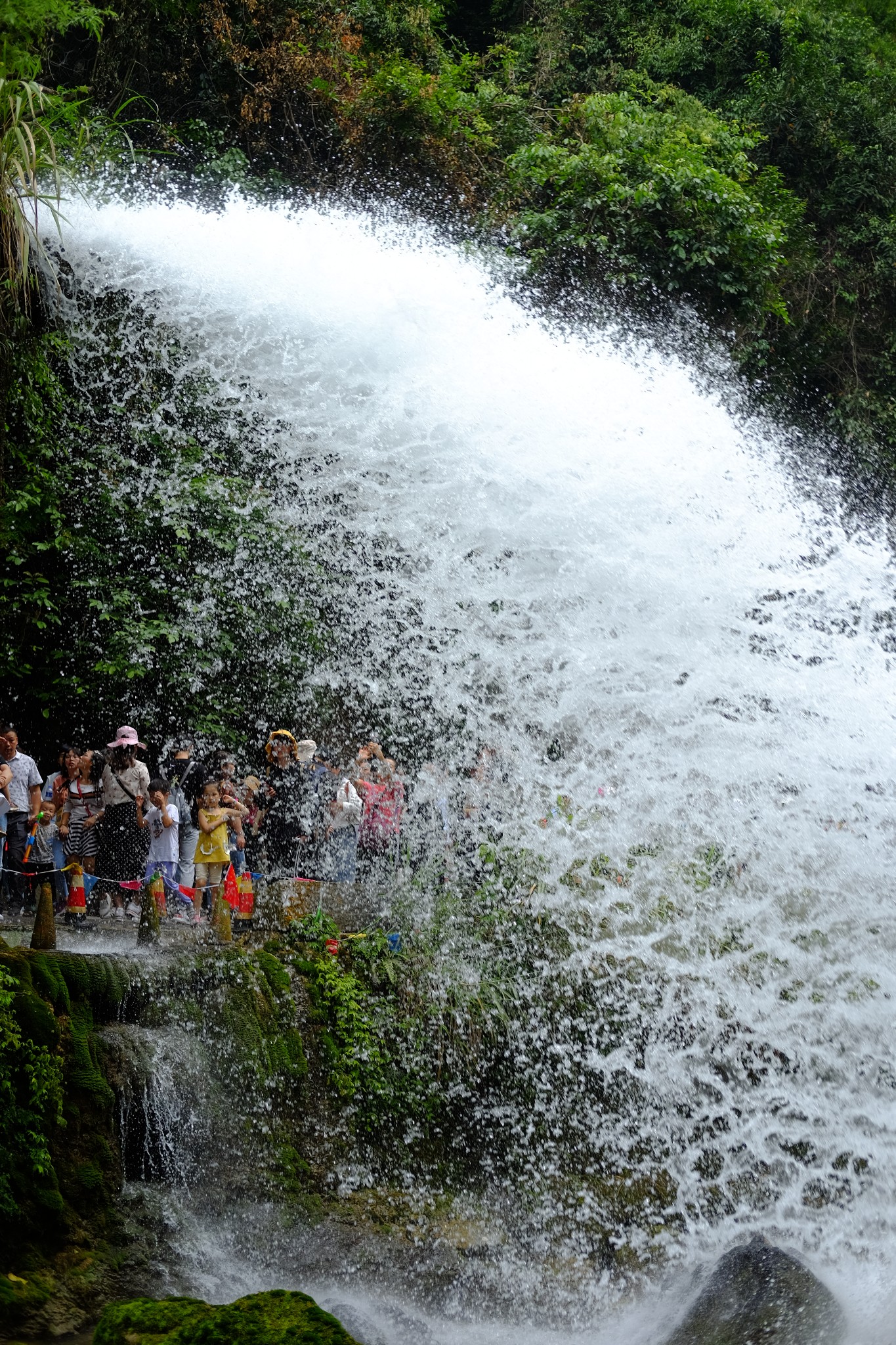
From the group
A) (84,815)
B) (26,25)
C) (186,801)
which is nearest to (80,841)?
Answer: (84,815)

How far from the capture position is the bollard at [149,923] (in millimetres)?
6391

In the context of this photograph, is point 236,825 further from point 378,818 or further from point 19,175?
point 19,175

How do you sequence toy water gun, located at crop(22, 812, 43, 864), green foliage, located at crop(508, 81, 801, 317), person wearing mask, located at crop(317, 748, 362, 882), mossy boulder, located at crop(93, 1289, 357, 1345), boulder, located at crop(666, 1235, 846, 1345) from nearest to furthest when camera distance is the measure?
mossy boulder, located at crop(93, 1289, 357, 1345) → boulder, located at crop(666, 1235, 846, 1345) → toy water gun, located at crop(22, 812, 43, 864) → person wearing mask, located at crop(317, 748, 362, 882) → green foliage, located at crop(508, 81, 801, 317)

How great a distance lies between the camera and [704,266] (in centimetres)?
1255

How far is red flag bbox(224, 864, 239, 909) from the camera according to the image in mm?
7184

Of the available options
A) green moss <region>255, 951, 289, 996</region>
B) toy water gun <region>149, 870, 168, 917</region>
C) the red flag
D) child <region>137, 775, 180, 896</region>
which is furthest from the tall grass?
green moss <region>255, 951, 289, 996</region>

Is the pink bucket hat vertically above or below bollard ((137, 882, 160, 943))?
above

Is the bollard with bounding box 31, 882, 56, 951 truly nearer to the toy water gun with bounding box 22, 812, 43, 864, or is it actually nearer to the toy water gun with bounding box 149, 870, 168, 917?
the toy water gun with bounding box 149, 870, 168, 917

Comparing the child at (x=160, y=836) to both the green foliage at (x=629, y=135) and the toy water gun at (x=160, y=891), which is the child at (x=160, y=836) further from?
the green foliage at (x=629, y=135)

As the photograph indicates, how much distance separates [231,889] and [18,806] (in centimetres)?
138

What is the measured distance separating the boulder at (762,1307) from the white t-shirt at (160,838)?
397 centimetres

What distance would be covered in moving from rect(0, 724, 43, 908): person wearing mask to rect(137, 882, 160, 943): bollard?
1.03 metres

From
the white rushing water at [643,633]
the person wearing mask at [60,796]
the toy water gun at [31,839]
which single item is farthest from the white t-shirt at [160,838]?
the white rushing water at [643,633]

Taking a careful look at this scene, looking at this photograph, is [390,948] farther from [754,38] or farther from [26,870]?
[754,38]
